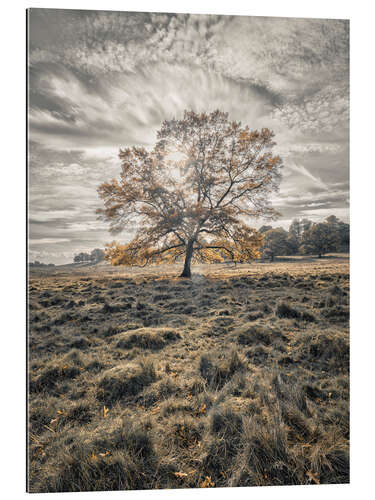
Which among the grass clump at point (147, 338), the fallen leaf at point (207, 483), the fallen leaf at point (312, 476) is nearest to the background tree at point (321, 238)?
the grass clump at point (147, 338)

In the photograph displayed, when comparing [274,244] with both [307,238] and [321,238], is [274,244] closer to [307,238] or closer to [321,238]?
[307,238]

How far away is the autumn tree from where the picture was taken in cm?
317

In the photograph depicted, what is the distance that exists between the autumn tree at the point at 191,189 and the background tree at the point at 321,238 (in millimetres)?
615

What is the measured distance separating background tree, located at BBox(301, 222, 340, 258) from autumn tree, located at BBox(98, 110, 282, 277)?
0.61m

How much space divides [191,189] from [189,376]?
7.88ft

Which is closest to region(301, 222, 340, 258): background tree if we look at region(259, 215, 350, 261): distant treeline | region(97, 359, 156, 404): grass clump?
region(259, 215, 350, 261): distant treeline

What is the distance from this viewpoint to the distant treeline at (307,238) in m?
3.21

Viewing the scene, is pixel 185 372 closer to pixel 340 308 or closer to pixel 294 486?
pixel 294 486

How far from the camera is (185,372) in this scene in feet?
8.94

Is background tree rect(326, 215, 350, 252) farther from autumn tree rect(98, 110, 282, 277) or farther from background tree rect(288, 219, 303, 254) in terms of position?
autumn tree rect(98, 110, 282, 277)

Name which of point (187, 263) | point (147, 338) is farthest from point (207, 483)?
point (187, 263)

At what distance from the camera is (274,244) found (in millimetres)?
3631

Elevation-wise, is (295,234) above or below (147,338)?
above
